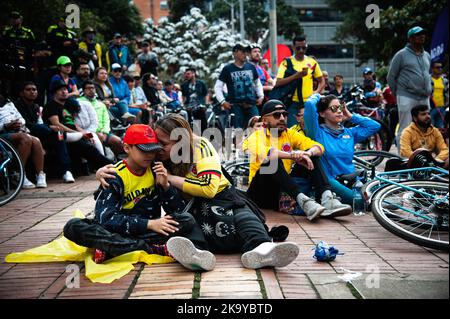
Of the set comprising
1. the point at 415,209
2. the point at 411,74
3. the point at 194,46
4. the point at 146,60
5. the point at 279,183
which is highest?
the point at 194,46

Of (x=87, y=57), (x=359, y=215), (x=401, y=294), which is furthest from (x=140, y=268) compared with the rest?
(x=87, y=57)

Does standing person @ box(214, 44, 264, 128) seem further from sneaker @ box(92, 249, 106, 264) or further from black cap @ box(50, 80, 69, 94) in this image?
sneaker @ box(92, 249, 106, 264)

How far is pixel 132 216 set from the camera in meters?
3.92

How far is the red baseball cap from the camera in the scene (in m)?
3.76

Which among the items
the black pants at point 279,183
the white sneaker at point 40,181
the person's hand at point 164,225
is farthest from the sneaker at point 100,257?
the white sneaker at point 40,181

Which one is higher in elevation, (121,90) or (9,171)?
(121,90)

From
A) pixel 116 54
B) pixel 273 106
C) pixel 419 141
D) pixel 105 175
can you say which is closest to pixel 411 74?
pixel 419 141

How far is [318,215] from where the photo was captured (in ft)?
16.5

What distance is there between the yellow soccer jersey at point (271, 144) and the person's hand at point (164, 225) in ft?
5.87

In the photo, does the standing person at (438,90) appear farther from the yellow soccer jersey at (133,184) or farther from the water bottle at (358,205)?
the yellow soccer jersey at (133,184)

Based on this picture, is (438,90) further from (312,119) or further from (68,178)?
(68,178)

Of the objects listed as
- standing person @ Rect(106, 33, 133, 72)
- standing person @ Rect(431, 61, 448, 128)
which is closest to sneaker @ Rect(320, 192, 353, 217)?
standing person @ Rect(431, 61, 448, 128)

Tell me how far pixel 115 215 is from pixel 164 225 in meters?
0.36
